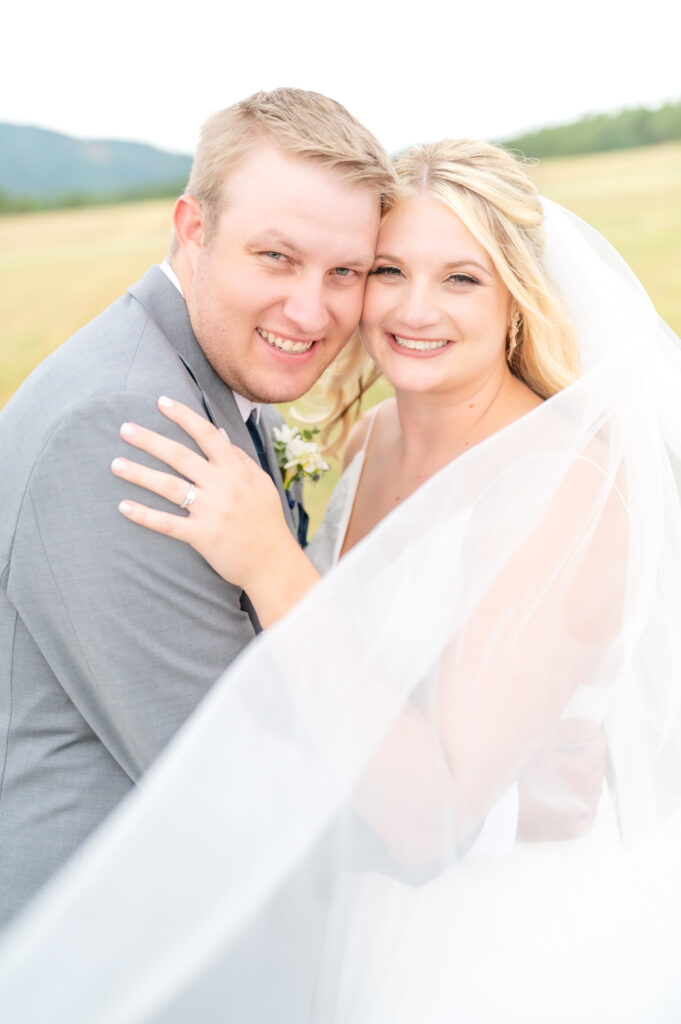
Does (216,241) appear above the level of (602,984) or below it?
above

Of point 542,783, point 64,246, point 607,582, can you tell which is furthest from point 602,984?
point 64,246

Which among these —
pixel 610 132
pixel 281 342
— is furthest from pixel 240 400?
pixel 610 132

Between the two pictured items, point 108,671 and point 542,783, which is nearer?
point 108,671

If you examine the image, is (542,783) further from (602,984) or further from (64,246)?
(64,246)

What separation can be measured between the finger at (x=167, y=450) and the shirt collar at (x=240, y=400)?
494 mm

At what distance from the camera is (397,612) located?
170 cm

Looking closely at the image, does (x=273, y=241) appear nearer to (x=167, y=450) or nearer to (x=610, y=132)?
(x=167, y=450)

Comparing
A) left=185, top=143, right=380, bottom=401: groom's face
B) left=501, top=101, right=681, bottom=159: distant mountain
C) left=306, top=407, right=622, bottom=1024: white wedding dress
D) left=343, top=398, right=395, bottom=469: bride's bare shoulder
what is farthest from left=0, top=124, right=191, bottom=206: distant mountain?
left=306, top=407, right=622, bottom=1024: white wedding dress

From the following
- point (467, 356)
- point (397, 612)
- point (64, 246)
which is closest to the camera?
point (397, 612)

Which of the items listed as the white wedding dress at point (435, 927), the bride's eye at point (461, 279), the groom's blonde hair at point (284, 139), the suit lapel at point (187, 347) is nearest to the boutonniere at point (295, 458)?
the suit lapel at point (187, 347)

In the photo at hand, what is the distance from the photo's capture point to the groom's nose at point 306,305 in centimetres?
225

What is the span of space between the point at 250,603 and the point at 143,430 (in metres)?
0.51

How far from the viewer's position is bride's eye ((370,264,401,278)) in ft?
8.63

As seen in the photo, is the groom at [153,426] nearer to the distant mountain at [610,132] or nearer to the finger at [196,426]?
the finger at [196,426]
